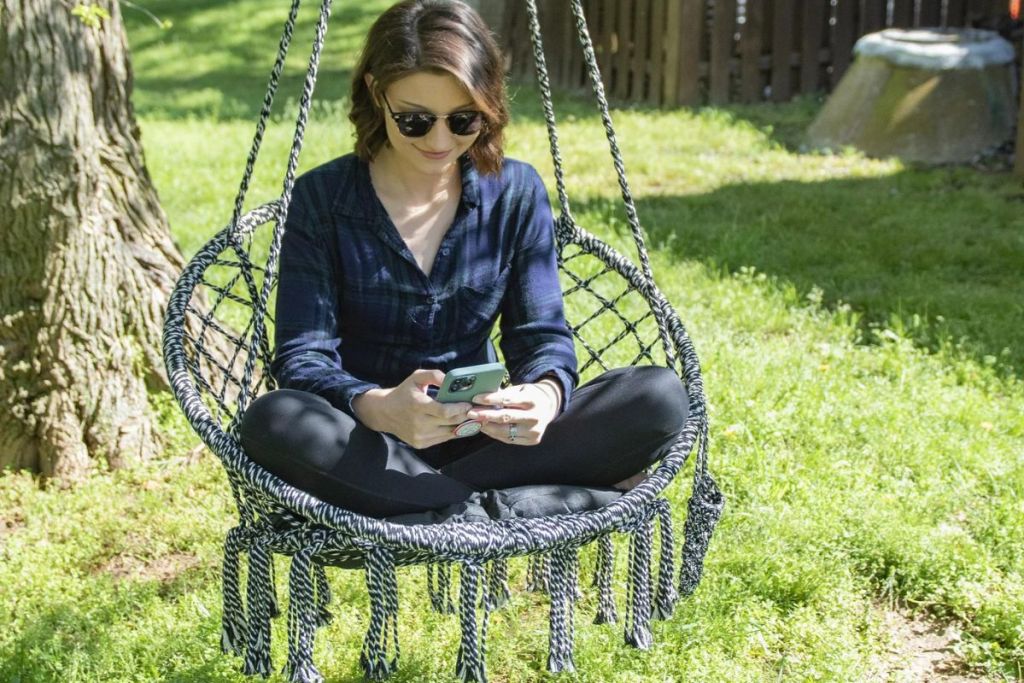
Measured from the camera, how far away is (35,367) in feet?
11.7

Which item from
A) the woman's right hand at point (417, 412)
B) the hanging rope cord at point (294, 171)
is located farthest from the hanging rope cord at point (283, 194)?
the woman's right hand at point (417, 412)

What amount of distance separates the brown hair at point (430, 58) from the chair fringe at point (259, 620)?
90 cm

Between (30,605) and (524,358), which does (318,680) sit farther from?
(30,605)

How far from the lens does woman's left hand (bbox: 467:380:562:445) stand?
2.39 m

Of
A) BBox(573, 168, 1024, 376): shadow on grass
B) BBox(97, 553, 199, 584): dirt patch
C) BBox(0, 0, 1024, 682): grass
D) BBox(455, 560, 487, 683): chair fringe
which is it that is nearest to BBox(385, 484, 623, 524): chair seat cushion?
BBox(455, 560, 487, 683): chair fringe

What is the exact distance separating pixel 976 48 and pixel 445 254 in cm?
544

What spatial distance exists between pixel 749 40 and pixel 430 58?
685cm

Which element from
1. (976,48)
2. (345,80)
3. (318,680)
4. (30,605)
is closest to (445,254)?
(318,680)

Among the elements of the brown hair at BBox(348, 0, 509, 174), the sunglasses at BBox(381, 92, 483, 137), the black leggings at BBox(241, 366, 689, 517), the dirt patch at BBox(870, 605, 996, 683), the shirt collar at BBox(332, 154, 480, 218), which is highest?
the brown hair at BBox(348, 0, 509, 174)

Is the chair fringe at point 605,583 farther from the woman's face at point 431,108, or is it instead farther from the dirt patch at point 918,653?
the woman's face at point 431,108

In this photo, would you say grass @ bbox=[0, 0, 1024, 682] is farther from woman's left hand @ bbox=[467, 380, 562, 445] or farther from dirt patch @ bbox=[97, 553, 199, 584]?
woman's left hand @ bbox=[467, 380, 562, 445]

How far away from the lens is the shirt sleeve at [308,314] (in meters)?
2.54

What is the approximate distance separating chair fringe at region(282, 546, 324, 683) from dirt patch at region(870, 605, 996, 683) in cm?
127

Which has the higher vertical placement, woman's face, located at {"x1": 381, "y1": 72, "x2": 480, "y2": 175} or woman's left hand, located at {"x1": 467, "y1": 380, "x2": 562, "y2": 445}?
woman's face, located at {"x1": 381, "y1": 72, "x2": 480, "y2": 175}
